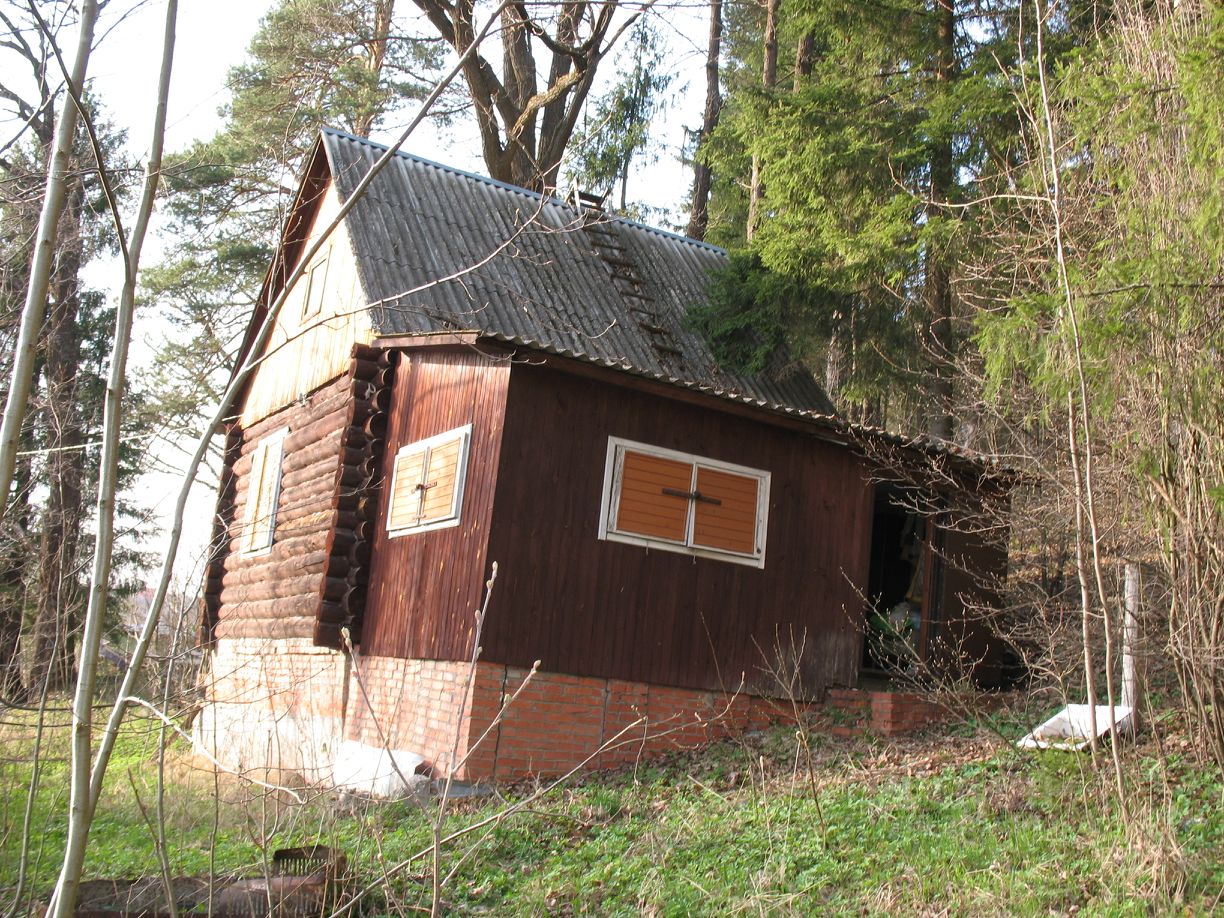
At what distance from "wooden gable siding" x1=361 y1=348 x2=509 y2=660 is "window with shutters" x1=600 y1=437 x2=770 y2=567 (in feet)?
4.04

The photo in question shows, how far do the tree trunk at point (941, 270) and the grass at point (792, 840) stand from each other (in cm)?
661

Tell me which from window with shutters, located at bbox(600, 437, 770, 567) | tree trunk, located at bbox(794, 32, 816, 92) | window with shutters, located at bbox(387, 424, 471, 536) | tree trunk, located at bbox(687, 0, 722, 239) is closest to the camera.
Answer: window with shutters, located at bbox(387, 424, 471, 536)

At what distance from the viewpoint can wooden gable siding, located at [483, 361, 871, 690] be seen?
10.4 metres

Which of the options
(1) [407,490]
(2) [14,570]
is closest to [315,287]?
(1) [407,490]

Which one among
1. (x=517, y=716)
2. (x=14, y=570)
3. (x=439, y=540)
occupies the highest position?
(x=439, y=540)

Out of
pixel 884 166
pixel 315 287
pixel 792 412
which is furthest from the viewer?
pixel 315 287

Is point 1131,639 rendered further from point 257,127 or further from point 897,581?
point 257,127

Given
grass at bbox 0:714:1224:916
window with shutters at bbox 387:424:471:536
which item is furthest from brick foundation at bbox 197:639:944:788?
window with shutters at bbox 387:424:471:536

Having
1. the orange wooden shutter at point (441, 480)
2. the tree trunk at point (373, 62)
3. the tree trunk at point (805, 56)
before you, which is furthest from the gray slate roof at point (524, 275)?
the tree trunk at point (373, 62)

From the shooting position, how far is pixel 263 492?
1564 cm

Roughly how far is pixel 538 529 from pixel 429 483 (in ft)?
4.92

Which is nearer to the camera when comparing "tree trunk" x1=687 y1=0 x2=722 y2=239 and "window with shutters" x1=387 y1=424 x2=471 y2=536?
"window with shutters" x1=387 y1=424 x2=471 y2=536

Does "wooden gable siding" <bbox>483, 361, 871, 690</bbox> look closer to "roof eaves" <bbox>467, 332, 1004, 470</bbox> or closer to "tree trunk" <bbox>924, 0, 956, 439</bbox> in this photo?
"roof eaves" <bbox>467, 332, 1004, 470</bbox>

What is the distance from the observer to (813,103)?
49.0ft
